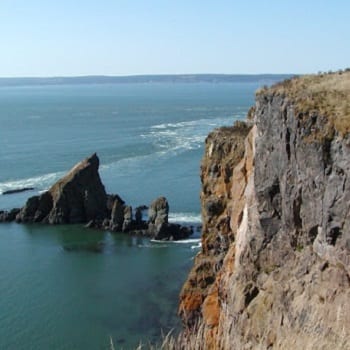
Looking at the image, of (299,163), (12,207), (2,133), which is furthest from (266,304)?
(2,133)

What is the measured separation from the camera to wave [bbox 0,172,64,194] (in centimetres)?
8306

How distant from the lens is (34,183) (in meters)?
84.6

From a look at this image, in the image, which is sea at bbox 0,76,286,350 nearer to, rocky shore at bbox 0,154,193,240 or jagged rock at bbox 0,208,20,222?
rocky shore at bbox 0,154,193,240

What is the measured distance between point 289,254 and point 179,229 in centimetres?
4022

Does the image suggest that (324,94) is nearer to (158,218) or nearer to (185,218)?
(158,218)

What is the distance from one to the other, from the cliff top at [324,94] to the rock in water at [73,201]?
4982cm

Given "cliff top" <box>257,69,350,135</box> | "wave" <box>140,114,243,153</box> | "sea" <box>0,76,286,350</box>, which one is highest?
"cliff top" <box>257,69,350,135</box>

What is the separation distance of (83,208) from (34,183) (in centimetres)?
1494

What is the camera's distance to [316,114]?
1966 cm

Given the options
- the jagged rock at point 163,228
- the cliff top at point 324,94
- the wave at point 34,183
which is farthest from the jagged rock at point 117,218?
the cliff top at point 324,94

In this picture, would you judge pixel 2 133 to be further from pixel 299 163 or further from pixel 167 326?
pixel 299 163

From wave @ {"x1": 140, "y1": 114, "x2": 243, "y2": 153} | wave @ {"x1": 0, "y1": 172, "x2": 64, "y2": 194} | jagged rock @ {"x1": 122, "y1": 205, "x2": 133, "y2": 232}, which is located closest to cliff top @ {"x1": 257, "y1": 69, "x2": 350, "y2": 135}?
jagged rock @ {"x1": 122, "y1": 205, "x2": 133, "y2": 232}

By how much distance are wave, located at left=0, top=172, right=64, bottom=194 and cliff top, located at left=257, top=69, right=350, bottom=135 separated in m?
61.8

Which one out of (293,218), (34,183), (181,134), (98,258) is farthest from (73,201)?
(181,134)
